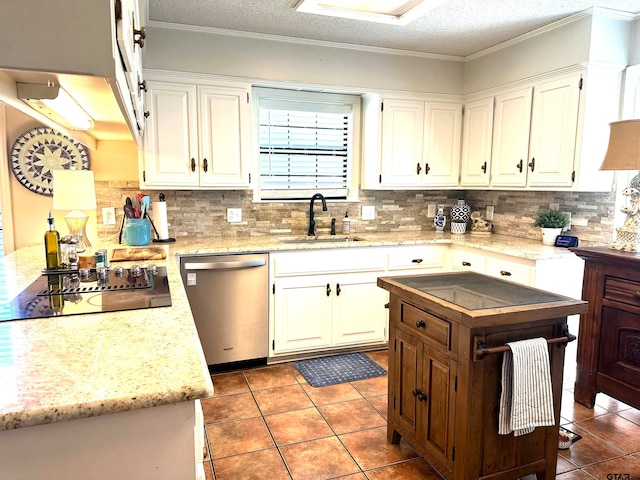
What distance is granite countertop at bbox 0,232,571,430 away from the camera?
0.88 meters

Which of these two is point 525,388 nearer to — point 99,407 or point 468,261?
point 99,407

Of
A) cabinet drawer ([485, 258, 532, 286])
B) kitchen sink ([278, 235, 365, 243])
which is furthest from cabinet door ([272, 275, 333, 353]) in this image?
cabinet drawer ([485, 258, 532, 286])

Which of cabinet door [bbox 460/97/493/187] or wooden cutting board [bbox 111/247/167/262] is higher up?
cabinet door [bbox 460/97/493/187]

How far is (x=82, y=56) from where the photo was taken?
0.98 metres

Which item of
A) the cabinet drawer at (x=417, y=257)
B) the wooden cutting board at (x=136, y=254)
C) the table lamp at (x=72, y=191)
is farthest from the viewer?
the cabinet drawer at (x=417, y=257)

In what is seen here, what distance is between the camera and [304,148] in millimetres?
3867

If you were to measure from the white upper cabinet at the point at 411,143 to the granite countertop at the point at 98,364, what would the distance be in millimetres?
2487

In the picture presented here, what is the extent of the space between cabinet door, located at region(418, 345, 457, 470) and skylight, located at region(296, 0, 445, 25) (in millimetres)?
2075

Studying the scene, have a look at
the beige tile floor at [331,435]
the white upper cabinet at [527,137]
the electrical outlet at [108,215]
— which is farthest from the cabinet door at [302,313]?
the white upper cabinet at [527,137]

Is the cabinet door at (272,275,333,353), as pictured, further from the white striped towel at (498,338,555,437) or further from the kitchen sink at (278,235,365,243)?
the white striped towel at (498,338,555,437)

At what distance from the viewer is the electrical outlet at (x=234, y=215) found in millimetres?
3634

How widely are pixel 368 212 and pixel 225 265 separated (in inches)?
61.3

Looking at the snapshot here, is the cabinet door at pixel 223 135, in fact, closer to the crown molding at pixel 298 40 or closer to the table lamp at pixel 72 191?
the crown molding at pixel 298 40

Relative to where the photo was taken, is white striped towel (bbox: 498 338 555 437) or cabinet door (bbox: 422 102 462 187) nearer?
white striped towel (bbox: 498 338 555 437)
